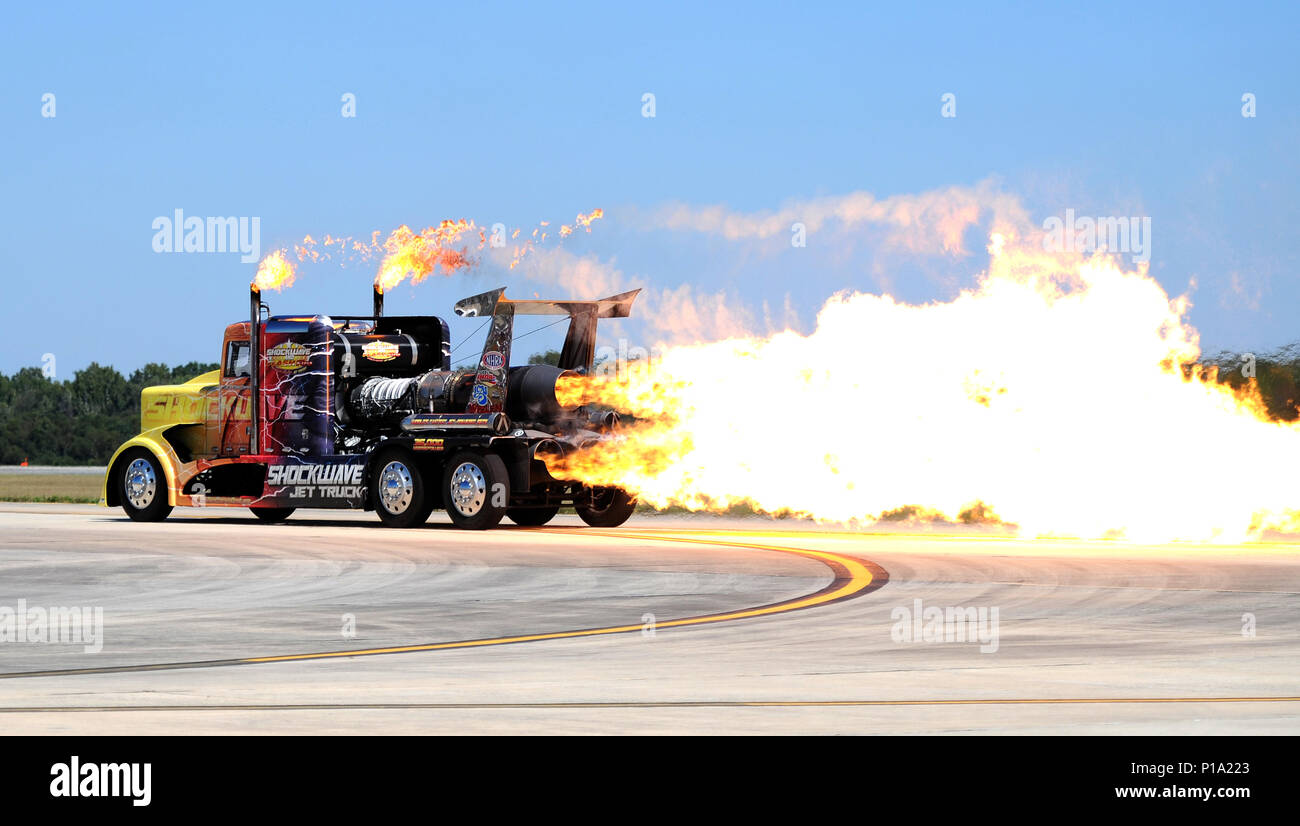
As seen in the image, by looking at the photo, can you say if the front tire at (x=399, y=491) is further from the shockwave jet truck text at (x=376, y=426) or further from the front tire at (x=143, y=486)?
the front tire at (x=143, y=486)

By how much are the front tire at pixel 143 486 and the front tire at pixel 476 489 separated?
7423mm

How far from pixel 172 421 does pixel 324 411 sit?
168 inches

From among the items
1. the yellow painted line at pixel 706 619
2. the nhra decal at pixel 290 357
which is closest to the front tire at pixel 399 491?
the nhra decal at pixel 290 357

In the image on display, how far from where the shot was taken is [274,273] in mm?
35750

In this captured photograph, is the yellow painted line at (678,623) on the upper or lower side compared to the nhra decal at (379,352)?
lower

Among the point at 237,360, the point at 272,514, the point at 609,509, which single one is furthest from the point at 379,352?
the point at 272,514

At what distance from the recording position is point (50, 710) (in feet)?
37.2

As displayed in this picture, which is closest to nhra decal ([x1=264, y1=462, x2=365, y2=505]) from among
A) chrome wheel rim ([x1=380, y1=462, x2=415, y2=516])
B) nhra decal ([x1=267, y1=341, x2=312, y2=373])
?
chrome wheel rim ([x1=380, y1=462, x2=415, y2=516])

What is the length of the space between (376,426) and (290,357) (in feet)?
6.98

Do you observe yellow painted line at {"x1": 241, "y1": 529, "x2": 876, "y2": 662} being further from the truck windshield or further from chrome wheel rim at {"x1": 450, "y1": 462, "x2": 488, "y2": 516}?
the truck windshield

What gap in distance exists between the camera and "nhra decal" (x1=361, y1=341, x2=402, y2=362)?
114ft

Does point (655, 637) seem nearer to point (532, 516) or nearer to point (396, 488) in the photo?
point (396, 488)

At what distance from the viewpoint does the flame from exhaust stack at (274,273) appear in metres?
35.3
